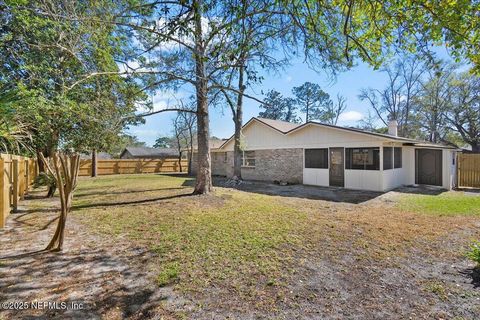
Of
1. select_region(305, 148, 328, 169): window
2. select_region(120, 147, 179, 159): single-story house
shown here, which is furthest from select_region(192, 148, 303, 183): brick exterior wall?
select_region(120, 147, 179, 159): single-story house

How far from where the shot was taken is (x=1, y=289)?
3.05 meters

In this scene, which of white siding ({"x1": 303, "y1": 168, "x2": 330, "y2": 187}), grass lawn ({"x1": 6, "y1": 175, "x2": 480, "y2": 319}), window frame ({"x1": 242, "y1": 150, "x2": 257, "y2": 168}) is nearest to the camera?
grass lawn ({"x1": 6, "y1": 175, "x2": 480, "y2": 319})

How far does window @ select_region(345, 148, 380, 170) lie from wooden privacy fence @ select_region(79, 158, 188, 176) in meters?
20.5

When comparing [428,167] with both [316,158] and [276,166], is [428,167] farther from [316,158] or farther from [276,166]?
[276,166]

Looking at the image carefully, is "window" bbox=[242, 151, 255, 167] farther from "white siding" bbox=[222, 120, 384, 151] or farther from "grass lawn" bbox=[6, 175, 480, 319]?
"grass lawn" bbox=[6, 175, 480, 319]

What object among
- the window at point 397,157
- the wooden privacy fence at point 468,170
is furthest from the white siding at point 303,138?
the wooden privacy fence at point 468,170

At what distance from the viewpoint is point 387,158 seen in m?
11.9

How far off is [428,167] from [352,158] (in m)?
4.52

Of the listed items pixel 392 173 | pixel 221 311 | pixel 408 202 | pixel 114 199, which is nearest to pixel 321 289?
pixel 221 311

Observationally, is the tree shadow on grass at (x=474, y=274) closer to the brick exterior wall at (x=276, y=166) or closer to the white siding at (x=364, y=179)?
the white siding at (x=364, y=179)

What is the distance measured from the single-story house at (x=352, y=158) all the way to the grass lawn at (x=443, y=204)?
6.58ft

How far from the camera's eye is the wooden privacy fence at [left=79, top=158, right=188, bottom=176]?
2258cm

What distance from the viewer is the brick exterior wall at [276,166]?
1498 centimetres

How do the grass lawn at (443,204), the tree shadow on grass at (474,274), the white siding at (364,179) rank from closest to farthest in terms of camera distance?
the tree shadow on grass at (474,274) < the grass lawn at (443,204) < the white siding at (364,179)
